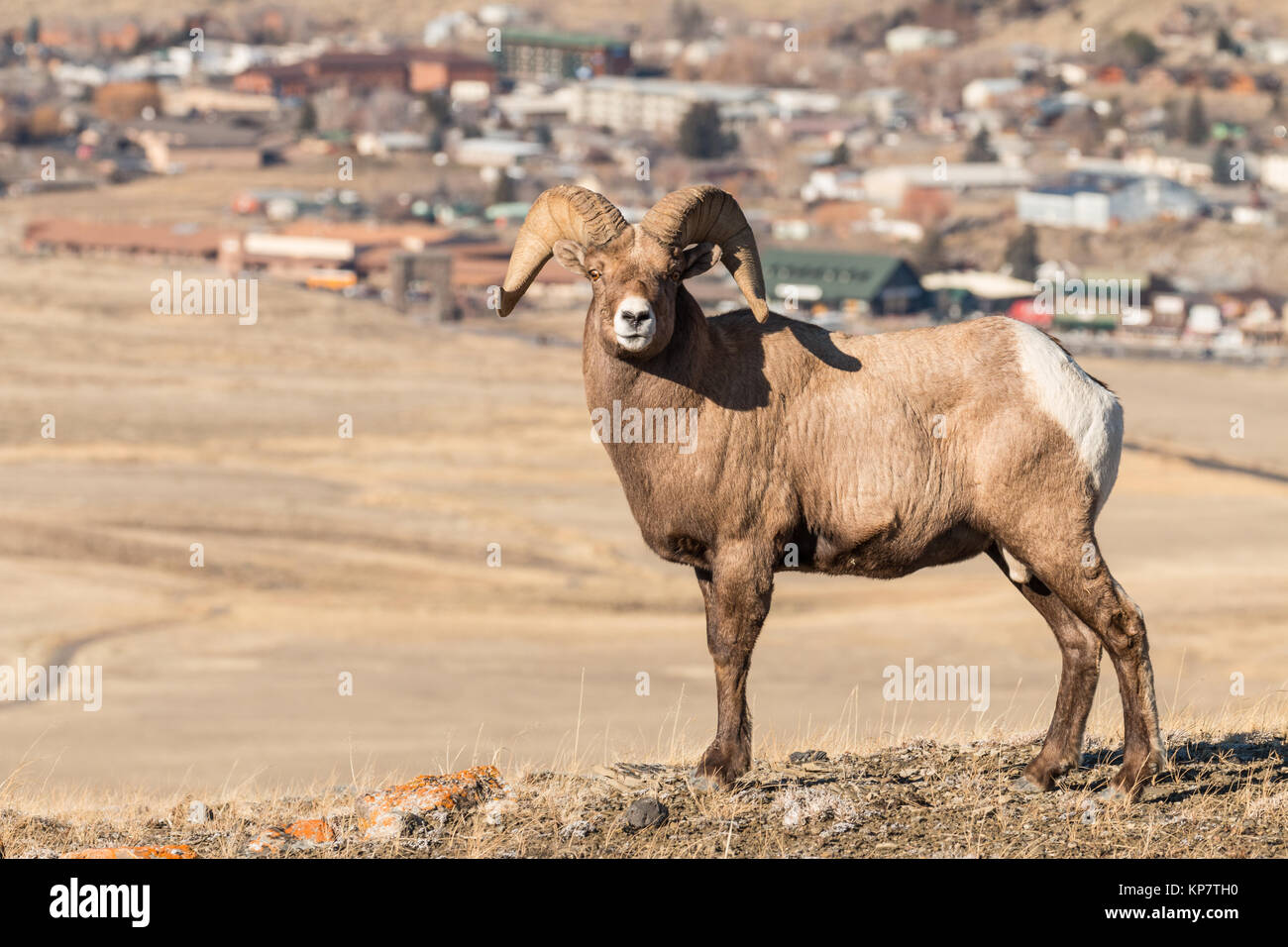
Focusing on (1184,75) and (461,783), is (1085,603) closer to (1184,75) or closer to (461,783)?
(461,783)

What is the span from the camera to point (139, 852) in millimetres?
10016

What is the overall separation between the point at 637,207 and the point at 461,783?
106951 millimetres

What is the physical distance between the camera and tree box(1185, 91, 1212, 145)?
522 ft

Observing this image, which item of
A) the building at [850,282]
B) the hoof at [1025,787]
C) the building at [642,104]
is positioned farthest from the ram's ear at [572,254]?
the building at [642,104]

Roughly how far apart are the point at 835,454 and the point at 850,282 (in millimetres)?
86423

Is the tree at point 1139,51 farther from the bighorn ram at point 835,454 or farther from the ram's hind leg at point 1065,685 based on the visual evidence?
the bighorn ram at point 835,454

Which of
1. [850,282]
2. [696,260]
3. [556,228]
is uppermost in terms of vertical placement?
[556,228]

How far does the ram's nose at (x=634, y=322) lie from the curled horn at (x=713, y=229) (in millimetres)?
716

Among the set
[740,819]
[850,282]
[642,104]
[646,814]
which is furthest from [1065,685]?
[642,104]

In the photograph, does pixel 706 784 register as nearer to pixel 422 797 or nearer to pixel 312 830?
pixel 422 797

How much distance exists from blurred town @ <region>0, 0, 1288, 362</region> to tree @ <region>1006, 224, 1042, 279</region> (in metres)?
0.15

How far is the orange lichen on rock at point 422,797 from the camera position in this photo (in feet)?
35.5

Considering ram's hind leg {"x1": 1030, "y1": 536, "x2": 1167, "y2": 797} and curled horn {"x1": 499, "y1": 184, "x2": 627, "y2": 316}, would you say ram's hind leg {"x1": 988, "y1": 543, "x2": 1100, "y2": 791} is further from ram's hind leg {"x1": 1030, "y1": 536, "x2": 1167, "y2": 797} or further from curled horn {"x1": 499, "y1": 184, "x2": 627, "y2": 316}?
curled horn {"x1": 499, "y1": 184, "x2": 627, "y2": 316}
